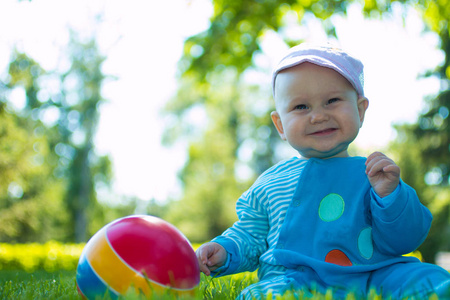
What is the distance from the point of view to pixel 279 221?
2.45 metres

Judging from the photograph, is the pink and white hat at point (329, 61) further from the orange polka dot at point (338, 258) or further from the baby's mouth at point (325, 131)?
the orange polka dot at point (338, 258)

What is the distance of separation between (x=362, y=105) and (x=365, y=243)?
2.81 ft

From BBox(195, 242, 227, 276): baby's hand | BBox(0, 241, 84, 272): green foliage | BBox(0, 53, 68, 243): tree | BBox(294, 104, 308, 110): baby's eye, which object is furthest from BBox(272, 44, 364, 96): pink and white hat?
BBox(0, 53, 68, 243): tree

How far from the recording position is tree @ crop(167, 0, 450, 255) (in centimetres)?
631

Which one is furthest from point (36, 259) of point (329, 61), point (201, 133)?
point (201, 133)

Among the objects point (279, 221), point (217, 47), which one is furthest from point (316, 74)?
point (217, 47)

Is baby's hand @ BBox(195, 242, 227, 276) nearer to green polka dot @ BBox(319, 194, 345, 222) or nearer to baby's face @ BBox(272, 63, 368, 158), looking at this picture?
green polka dot @ BBox(319, 194, 345, 222)

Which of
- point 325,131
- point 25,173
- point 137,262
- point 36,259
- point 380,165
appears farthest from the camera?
point 25,173

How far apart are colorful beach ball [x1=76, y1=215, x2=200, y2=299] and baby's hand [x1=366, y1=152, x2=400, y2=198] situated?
3.20 ft

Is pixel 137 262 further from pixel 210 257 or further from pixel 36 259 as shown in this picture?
pixel 36 259

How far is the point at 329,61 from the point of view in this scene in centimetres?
241

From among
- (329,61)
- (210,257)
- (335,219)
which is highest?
(329,61)

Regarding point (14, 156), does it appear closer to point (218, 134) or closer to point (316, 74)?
point (218, 134)

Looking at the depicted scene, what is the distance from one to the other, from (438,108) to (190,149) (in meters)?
14.8
